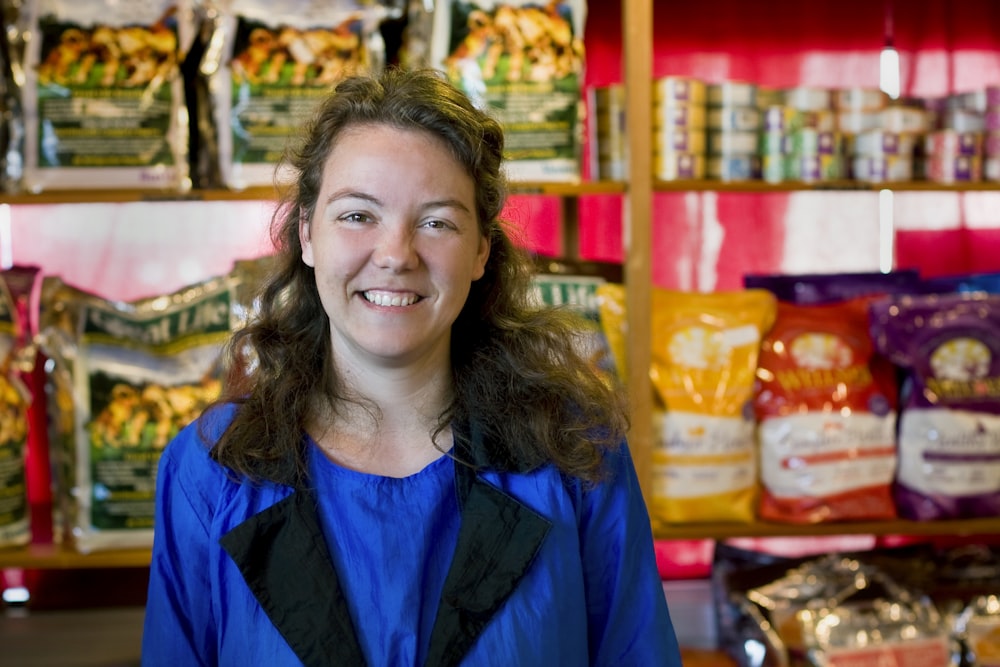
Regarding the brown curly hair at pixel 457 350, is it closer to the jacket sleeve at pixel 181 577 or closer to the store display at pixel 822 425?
the jacket sleeve at pixel 181 577

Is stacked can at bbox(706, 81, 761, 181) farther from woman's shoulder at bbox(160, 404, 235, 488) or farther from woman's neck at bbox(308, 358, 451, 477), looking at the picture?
woman's shoulder at bbox(160, 404, 235, 488)

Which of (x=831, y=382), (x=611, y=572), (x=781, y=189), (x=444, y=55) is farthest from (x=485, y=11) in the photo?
(x=611, y=572)

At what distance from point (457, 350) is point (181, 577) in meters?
0.44

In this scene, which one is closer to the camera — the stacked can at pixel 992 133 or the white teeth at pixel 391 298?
the white teeth at pixel 391 298

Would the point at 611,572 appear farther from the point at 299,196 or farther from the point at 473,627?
the point at 299,196

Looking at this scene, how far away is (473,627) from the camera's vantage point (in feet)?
3.73

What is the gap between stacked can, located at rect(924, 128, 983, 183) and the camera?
217cm

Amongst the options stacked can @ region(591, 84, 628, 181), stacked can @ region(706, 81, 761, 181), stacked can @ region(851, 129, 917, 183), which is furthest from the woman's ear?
stacked can @ region(851, 129, 917, 183)

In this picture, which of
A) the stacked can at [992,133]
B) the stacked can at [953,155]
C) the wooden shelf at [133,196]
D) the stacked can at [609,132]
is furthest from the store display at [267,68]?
the stacked can at [992,133]

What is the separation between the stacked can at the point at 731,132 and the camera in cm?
211

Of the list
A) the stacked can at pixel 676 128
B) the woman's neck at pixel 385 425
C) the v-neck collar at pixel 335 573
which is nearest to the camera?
the v-neck collar at pixel 335 573

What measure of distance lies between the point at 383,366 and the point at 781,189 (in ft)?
3.86

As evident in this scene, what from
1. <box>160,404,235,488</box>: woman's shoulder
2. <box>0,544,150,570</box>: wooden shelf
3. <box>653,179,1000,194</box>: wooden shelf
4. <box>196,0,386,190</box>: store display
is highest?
<box>196,0,386,190</box>: store display

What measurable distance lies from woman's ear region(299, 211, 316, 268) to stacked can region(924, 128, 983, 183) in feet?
4.81
